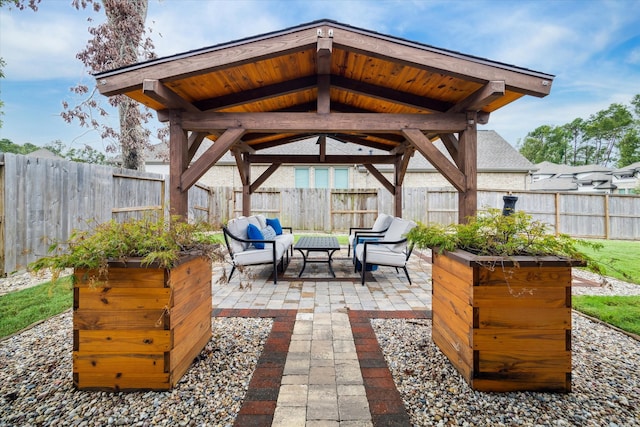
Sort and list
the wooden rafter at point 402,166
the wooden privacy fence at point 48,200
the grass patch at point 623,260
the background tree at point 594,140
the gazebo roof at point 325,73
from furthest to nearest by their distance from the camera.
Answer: the background tree at point 594,140, the wooden rafter at point 402,166, the grass patch at point 623,260, the wooden privacy fence at point 48,200, the gazebo roof at point 325,73

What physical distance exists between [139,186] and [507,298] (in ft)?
26.4

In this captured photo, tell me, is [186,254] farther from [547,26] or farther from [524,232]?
[547,26]

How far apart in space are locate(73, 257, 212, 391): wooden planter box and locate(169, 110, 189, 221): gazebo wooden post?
163 cm

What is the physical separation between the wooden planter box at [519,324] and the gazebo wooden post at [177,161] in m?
3.06

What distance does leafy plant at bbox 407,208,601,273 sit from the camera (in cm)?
193

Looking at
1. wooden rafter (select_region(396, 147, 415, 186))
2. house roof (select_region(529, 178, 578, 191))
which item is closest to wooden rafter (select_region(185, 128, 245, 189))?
wooden rafter (select_region(396, 147, 415, 186))

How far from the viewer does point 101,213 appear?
6078 millimetres

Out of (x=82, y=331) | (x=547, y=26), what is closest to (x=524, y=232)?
(x=82, y=331)

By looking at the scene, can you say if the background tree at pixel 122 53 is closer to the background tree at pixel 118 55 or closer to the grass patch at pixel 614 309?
the background tree at pixel 118 55

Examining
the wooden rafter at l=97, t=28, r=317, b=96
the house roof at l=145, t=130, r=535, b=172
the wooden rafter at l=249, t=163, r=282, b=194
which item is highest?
the house roof at l=145, t=130, r=535, b=172

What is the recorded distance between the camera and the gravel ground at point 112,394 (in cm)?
165

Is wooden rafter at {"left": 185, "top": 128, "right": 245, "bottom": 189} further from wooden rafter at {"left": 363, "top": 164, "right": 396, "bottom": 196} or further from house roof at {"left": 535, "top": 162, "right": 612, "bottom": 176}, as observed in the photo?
house roof at {"left": 535, "top": 162, "right": 612, "bottom": 176}

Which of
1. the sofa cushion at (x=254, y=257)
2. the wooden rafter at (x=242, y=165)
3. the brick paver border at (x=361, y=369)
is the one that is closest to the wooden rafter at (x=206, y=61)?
the sofa cushion at (x=254, y=257)

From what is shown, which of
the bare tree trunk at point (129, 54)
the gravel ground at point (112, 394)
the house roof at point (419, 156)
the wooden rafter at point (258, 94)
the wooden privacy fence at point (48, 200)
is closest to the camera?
the gravel ground at point (112, 394)
